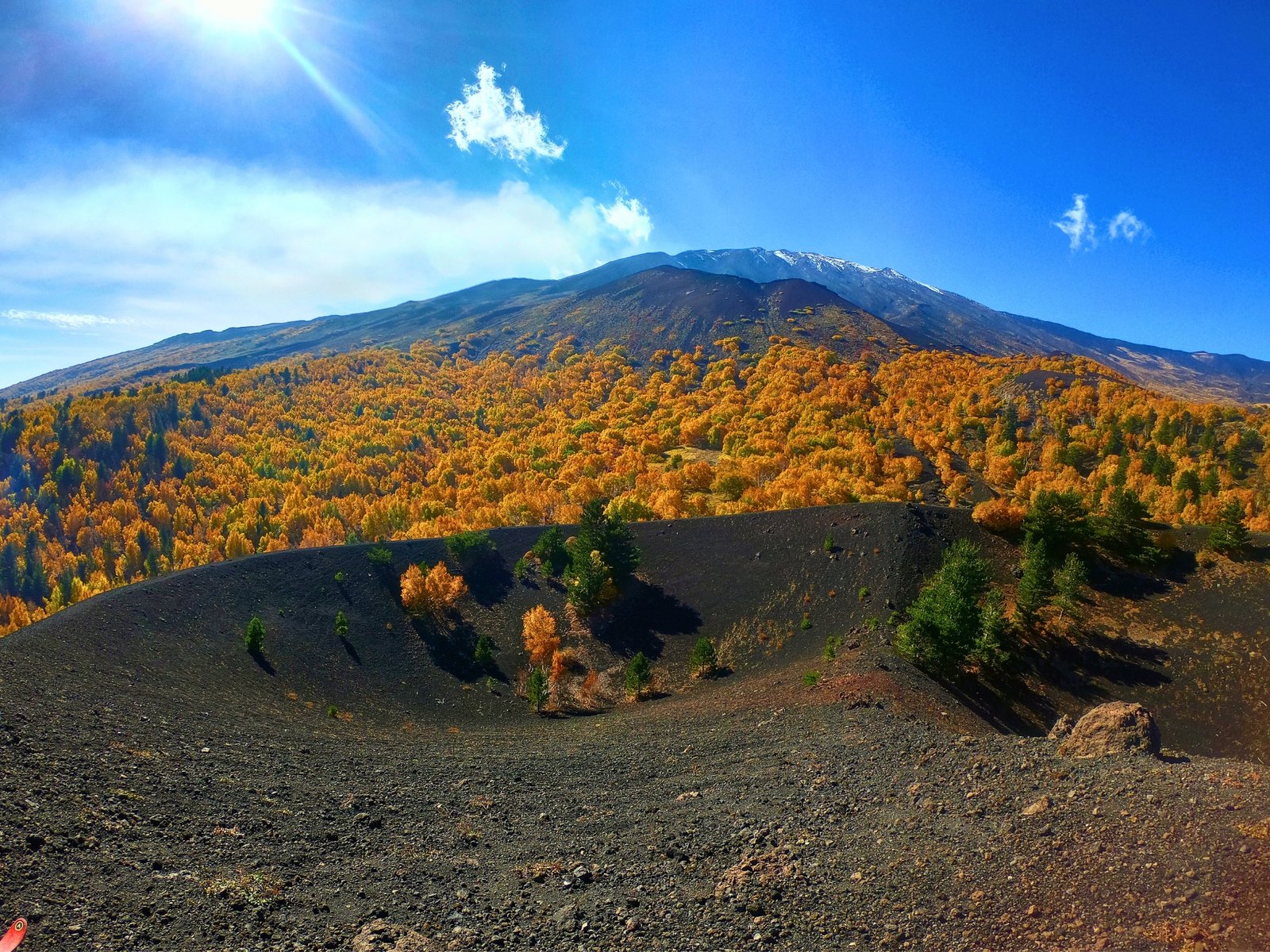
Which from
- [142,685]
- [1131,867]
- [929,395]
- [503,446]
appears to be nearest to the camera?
[1131,867]

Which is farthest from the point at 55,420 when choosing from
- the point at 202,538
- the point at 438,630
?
the point at 438,630

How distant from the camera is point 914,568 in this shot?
129 ft

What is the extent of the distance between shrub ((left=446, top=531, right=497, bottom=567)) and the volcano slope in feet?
45.6

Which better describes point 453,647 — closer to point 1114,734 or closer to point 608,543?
point 608,543

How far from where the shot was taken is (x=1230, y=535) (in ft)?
119

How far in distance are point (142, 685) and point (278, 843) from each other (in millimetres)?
14256

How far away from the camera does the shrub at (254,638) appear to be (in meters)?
33.6

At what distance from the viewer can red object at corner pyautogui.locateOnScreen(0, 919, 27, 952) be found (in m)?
9.67

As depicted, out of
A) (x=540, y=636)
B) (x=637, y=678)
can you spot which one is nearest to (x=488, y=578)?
(x=540, y=636)

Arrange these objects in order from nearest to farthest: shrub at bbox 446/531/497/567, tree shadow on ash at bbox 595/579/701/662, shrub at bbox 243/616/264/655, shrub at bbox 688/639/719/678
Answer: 1. shrub at bbox 243/616/264/655
2. shrub at bbox 688/639/719/678
3. tree shadow on ash at bbox 595/579/701/662
4. shrub at bbox 446/531/497/567

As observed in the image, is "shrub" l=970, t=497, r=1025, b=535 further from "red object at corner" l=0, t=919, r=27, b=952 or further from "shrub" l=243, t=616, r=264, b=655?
"red object at corner" l=0, t=919, r=27, b=952

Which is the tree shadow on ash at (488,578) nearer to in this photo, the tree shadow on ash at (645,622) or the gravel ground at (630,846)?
the tree shadow on ash at (645,622)

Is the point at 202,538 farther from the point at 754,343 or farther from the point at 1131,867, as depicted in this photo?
the point at 754,343

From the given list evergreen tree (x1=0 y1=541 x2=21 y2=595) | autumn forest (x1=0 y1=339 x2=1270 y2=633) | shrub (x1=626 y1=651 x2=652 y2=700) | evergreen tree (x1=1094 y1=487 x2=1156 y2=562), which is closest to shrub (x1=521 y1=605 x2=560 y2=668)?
shrub (x1=626 y1=651 x2=652 y2=700)
